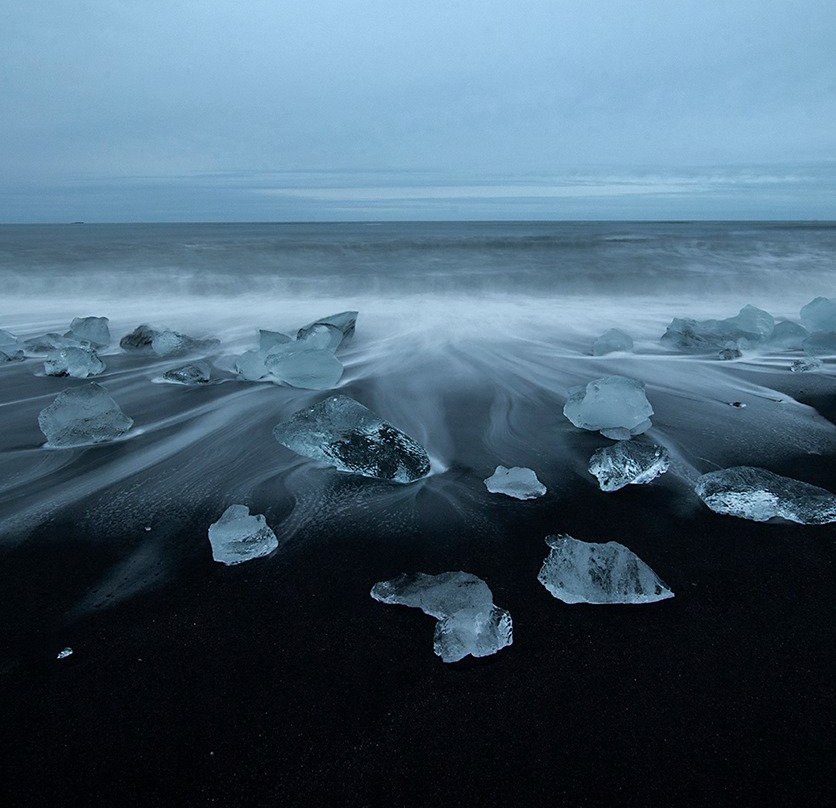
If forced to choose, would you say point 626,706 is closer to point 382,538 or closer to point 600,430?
point 382,538

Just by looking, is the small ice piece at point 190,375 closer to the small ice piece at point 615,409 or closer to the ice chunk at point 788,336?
the small ice piece at point 615,409

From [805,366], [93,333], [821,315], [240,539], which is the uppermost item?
[821,315]

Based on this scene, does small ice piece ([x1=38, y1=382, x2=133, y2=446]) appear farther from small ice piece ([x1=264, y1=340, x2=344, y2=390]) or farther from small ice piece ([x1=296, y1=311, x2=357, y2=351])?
small ice piece ([x1=296, y1=311, x2=357, y2=351])

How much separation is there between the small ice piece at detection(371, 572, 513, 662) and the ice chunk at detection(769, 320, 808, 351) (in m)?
5.35

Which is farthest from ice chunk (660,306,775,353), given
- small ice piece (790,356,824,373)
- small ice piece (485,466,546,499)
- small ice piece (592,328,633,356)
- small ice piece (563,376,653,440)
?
small ice piece (485,466,546,499)

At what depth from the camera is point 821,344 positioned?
5.65 meters

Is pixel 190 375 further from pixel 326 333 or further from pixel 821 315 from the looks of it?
pixel 821 315

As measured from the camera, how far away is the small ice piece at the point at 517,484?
279cm

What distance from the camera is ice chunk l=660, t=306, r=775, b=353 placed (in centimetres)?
593

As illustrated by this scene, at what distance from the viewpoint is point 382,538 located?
2.44 metres

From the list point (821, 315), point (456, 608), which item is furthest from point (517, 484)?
point (821, 315)

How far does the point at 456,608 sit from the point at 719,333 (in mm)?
5324

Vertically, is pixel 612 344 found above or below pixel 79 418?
below

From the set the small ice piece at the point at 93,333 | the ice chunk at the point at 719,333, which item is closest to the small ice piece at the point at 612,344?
the ice chunk at the point at 719,333
